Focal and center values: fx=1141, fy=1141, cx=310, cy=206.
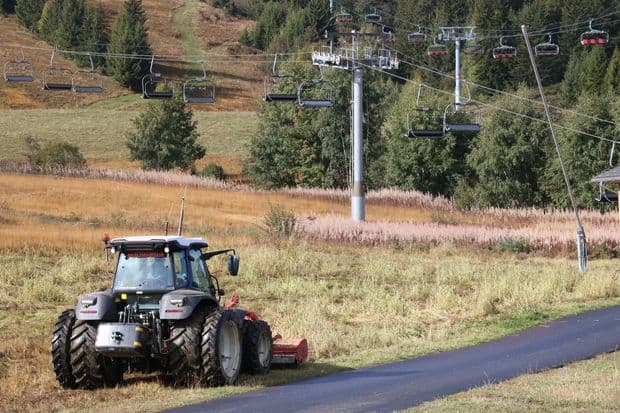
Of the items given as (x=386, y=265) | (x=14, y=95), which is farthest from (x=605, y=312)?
(x=14, y=95)

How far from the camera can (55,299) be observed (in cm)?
2755

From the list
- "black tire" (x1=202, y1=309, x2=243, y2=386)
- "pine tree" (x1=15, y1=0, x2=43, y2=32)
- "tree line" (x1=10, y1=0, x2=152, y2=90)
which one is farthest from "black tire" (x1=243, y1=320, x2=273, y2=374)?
"pine tree" (x1=15, y1=0, x2=43, y2=32)

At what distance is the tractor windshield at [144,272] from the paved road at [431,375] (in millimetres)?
2188

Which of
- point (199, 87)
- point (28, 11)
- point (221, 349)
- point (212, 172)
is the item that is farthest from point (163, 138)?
point (28, 11)

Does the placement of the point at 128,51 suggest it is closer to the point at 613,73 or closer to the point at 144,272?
the point at 613,73

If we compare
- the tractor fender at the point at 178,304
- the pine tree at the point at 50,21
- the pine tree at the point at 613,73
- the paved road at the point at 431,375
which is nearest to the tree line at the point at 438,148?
the pine tree at the point at 613,73

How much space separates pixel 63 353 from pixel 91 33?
118334mm

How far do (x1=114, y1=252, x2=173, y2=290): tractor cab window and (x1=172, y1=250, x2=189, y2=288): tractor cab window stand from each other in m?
0.17

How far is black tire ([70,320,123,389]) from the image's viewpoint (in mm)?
15930

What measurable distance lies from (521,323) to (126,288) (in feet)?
34.9

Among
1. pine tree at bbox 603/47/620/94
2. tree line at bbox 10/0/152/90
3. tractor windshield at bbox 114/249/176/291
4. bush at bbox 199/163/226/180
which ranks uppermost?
tree line at bbox 10/0/152/90

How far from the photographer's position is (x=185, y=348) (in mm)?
15820

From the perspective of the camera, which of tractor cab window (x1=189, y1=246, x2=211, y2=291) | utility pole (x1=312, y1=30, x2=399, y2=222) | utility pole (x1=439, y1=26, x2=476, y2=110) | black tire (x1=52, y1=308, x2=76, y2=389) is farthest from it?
utility pole (x1=439, y1=26, x2=476, y2=110)

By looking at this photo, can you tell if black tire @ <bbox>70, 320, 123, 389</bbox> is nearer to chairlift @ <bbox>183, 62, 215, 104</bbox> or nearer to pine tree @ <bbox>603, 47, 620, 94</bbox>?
chairlift @ <bbox>183, 62, 215, 104</bbox>
